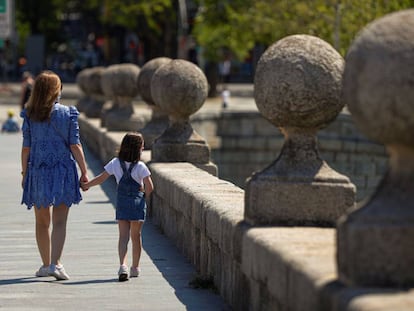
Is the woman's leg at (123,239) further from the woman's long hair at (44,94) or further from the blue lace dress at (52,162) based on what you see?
the woman's long hair at (44,94)

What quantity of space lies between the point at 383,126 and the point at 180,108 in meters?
10.1

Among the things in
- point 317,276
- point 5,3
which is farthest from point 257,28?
point 317,276

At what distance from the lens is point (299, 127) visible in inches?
356

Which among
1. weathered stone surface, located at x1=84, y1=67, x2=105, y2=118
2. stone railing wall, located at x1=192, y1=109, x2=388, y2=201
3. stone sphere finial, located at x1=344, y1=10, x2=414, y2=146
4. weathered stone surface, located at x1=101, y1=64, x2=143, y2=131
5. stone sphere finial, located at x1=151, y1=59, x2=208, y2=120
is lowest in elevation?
stone railing wall, located at x1=192, y1=109, x2=388, y2=201

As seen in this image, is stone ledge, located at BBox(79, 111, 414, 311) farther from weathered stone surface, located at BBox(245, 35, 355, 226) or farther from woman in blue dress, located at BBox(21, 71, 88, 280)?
woman in blue dress, located at BBox(21, 71, 88, 280)

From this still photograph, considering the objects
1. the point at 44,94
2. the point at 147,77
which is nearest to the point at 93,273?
the point at 44,94

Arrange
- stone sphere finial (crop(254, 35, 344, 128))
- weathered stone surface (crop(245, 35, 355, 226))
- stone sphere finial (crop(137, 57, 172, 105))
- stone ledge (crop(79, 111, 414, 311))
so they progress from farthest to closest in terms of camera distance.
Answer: stone sphere finial (crop(137, 57, 172, 105)) < stone sphere finial (crop(254, 35, 344, 128)) < weathered stone surface (crop(245, 35, 355, 226)) < stone ledge (crop(79, 111, 414, 311))

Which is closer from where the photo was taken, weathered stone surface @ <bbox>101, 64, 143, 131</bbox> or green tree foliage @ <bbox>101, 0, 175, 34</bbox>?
weathered stone surface @ <bbox>101, 64, 143, 131</bbox>

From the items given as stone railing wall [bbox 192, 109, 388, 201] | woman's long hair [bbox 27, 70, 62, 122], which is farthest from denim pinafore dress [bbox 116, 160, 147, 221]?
stone railing wall [bbox 192, 109, 388, 201]

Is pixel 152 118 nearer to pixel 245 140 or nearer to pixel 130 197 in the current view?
pixel 130 197

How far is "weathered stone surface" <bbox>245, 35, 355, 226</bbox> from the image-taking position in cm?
871

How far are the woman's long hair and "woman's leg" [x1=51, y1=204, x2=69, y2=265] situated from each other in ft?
2.19

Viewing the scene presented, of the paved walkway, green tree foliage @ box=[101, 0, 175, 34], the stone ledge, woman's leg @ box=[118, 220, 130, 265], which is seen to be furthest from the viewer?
green tree foliage @ box=[101, 0, 175, 34]

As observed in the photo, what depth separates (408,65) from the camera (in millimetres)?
6391
